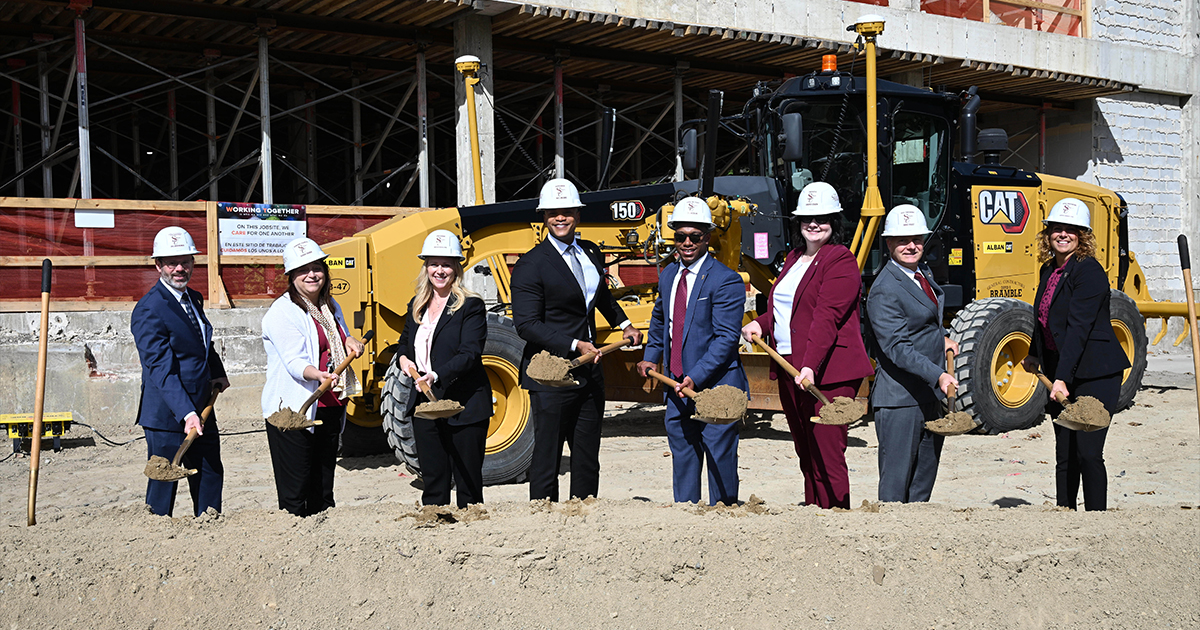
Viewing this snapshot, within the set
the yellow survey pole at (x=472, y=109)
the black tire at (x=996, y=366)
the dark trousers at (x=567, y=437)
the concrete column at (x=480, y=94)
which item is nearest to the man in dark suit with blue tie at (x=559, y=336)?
the dark trousers at (x=567, y=437)

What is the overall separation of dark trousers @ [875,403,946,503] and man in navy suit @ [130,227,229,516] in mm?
3291

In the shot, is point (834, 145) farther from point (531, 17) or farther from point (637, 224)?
point (531, 17)

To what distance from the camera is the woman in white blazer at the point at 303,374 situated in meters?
4.71

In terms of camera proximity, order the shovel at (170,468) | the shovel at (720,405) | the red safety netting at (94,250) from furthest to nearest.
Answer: the red safety netting at (94,250) < the shovel at (720,405) < the shovel at (170,468)

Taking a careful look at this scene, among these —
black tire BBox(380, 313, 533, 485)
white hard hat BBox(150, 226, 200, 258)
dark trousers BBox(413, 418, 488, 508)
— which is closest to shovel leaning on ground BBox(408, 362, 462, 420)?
dark trousers BBox(413, 418, 488, 508)

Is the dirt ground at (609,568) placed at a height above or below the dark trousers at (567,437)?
below

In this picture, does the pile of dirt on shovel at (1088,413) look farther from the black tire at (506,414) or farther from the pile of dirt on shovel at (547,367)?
the black tire at (506,414)

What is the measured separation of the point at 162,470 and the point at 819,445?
10.0 ft

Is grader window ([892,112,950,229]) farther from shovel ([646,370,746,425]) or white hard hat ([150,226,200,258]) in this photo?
white hard hat ([150,226,200,258])

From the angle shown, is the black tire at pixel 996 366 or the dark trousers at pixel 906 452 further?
the black tire at pixel 996 366

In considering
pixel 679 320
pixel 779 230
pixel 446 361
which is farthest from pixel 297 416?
pixel 779 230

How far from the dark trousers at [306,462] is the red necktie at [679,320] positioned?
1.63 meters

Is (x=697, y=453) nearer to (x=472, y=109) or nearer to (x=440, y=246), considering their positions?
(x=440, y=246)

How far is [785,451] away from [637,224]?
218 centimetres
